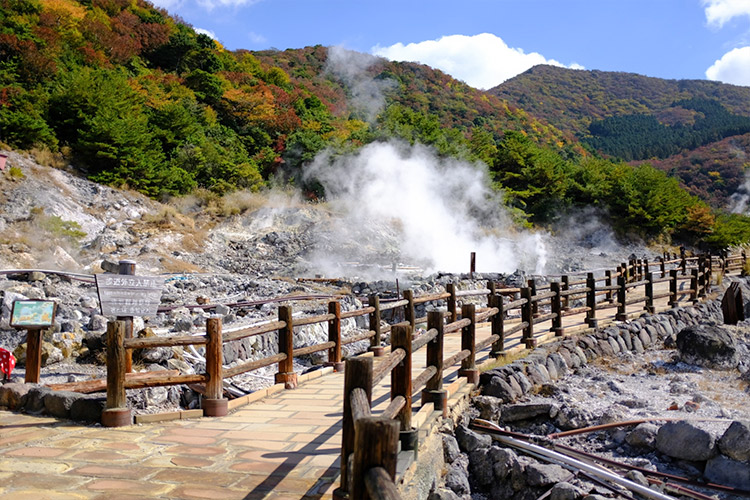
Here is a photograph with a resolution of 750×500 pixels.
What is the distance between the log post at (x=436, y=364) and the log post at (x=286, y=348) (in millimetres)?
1732

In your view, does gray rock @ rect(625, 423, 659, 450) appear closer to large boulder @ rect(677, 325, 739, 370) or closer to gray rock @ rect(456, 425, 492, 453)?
gray rock @ rect(456, 425, 492, 453)

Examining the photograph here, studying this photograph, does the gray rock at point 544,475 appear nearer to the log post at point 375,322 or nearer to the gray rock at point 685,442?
the gray rock at point 685,442

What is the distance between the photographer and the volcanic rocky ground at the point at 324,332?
5453mm

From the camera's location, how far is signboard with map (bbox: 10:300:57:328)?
17.5 feet

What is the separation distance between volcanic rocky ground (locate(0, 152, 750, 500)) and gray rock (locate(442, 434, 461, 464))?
2 centimetres

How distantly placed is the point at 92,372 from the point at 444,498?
17.3 feet

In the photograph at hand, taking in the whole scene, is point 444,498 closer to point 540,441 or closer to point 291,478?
point 291,478

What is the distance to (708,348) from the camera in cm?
966

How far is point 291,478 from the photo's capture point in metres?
3.39

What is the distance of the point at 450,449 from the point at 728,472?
2.61 m

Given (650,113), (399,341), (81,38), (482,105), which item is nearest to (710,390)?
(399,341)

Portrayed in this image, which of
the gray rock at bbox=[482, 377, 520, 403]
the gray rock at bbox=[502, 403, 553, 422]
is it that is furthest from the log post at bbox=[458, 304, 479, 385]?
the gray rock at bbox=[502, 403, 553, 422]

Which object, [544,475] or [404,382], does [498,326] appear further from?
[404,382]

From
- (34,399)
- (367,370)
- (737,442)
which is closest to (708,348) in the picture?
(737,442)
